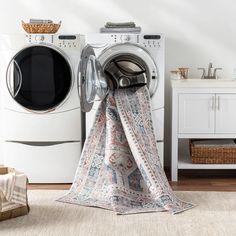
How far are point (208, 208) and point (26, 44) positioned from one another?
180cm

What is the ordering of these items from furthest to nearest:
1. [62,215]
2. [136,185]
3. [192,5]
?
[192,5], [136,185], [62,215]

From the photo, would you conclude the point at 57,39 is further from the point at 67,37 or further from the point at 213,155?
the point at 213,155

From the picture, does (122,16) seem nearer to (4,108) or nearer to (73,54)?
(73,54)

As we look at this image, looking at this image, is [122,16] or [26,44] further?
[122,16]

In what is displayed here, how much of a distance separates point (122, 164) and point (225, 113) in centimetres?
103

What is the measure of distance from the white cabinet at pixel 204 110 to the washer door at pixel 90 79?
0.72 m

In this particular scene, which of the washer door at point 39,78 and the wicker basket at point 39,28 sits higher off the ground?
the wicker basket at point 39,28

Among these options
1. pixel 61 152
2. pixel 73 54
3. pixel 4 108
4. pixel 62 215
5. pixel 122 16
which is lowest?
pixel 62 215

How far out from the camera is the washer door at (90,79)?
4.23 meters

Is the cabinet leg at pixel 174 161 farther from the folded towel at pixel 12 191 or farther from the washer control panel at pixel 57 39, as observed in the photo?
the folded towel at pixel 12 191

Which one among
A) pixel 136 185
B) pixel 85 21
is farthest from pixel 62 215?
pixel 85 21

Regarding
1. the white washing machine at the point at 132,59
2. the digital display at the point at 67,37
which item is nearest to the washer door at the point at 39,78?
the digital display at the point at 67,37

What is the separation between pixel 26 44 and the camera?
15.5ft

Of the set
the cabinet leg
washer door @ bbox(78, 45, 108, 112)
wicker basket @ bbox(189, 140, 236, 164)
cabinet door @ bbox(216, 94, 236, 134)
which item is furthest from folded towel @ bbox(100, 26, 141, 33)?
wicker basket @ bbox(189, 140, 236, 164)
